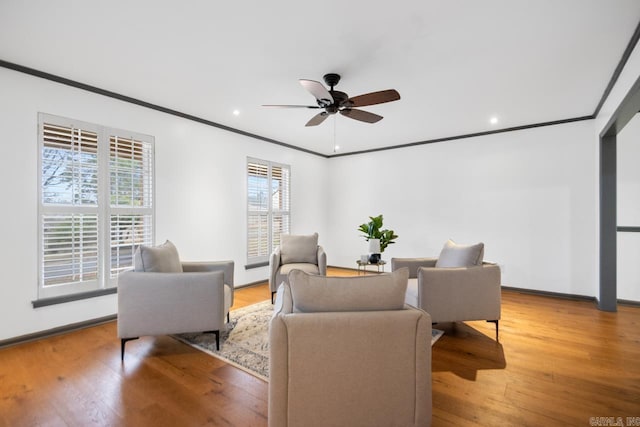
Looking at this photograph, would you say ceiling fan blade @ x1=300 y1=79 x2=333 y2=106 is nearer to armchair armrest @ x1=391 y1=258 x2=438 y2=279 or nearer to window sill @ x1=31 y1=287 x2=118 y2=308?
armchair armrest @ x1=391 y1=258 x2=438 y2=279

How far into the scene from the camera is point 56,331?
3174 mm

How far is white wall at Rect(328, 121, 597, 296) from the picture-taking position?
176 inches

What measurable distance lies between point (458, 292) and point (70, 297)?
391cm

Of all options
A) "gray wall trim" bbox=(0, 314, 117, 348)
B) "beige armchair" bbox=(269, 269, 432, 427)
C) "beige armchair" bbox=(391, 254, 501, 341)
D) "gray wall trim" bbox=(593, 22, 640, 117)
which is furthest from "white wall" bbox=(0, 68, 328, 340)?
"gray wall trim" bbox=(593, 22, 640, 117)

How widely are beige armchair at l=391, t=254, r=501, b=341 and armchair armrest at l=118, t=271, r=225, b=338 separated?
6.21 feet

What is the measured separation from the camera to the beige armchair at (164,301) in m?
2.63

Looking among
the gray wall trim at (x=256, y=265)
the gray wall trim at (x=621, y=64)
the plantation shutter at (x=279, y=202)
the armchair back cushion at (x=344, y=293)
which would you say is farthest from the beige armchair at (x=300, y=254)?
the gray wall trim at (x=621, y=64)

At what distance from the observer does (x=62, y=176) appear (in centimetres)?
321

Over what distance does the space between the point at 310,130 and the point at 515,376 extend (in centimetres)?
412

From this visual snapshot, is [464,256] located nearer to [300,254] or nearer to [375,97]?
[375,97]

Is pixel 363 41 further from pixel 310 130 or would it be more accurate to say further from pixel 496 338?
pixel 496 338

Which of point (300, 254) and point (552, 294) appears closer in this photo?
point (300, 254)

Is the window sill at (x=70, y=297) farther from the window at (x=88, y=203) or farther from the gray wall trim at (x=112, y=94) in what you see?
the gray wall trim at (x=112, y=94)

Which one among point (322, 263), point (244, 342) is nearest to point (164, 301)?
point (244, 342)
